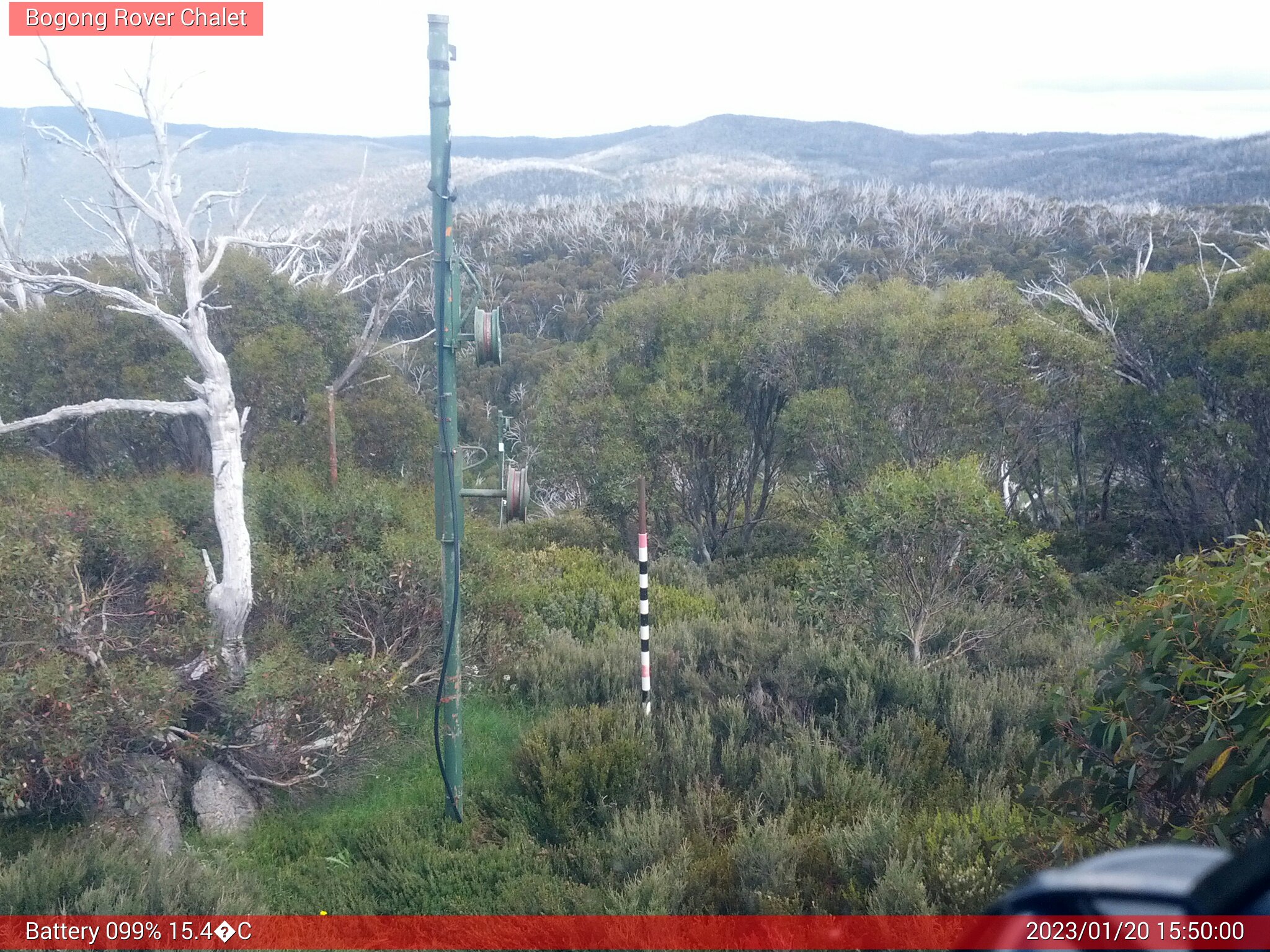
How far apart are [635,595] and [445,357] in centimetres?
653

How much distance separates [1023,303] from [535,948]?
15.5 meters

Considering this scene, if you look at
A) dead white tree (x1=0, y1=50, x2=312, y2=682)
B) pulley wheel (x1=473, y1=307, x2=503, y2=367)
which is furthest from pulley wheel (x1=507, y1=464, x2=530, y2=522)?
dead white tree (x1=0, y1=50, x2=312, y2=682)

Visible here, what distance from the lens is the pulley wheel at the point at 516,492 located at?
6.03 meters

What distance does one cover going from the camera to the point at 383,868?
18.9 feet

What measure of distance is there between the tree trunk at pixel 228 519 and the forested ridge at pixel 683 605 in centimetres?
22

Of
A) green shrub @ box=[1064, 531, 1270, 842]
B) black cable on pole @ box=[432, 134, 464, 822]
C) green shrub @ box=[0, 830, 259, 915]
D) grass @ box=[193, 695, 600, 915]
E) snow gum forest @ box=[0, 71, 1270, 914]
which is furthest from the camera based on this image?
black cable on pole @ box=[432, 134, 464, 822]

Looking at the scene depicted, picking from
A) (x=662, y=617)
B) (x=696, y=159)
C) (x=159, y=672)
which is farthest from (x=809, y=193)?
(x=159, y=672)

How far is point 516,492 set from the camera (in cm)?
608

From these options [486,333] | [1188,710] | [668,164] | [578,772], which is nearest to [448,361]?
[486,333]

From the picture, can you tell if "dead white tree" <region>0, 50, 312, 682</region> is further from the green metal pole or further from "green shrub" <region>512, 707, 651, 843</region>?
"green shrub" <region>512, 707, 651, 843</region>

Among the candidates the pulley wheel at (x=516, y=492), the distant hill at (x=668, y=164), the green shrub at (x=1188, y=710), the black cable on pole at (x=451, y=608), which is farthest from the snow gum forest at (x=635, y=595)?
the distant hill at (x=668, y=164)

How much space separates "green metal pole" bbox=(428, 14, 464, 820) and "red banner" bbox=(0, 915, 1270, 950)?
3.91 ft

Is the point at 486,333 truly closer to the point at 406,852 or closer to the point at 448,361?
the point at 448,361

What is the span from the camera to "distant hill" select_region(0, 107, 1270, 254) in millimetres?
45156
